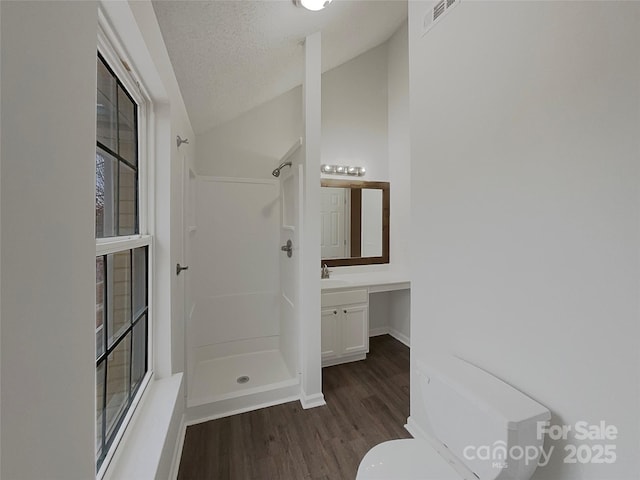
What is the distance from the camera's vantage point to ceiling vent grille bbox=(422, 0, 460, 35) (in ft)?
4.24

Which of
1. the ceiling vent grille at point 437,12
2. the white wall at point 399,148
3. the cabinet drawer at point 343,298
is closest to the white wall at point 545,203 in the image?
the ceiling vent grille at point 437,12

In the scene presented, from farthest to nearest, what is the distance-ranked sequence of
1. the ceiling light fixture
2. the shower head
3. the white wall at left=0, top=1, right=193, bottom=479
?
the shower head < the ceiling light fixture < the white wall at left=0, top=1, right=193, bottom=479

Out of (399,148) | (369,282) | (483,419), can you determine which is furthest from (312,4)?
(369,282)

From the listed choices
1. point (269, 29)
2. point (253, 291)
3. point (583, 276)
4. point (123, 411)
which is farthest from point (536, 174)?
point (253, 291)

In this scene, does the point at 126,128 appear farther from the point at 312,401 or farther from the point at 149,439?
the point at 312,401

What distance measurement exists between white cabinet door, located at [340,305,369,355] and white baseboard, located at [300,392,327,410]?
24.1 inches

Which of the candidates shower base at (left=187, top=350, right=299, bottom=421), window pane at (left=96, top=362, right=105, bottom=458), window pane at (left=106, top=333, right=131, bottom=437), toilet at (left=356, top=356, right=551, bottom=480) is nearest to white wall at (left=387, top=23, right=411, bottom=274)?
shower base at (left=187, top=350, right=299, bottom=421)

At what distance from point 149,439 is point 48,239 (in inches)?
38.5

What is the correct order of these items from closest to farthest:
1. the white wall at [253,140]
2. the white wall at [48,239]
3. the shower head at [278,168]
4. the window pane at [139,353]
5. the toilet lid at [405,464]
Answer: the white wall at [48,239] < the toilet lid at [405,464] < the window pane at [139,353] < the shower head at [278,168] < the white wall at [253,140]

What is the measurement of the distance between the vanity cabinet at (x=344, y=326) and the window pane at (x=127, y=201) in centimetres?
166

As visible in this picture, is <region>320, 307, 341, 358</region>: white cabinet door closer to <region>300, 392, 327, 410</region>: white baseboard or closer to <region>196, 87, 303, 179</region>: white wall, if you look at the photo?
<region>300, 392, 327, 410</region>: white baseboard

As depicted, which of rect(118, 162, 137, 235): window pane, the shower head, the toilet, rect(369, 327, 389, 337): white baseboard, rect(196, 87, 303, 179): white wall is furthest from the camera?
rect(369, 327, 389, 337): white baseboard

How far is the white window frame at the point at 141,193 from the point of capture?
0.91m

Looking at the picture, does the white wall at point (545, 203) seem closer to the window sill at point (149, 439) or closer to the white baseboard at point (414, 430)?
the white baseboard at point (414, 430)
